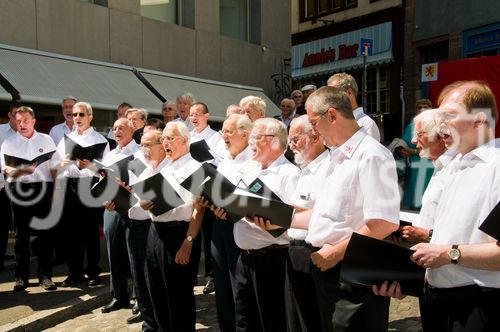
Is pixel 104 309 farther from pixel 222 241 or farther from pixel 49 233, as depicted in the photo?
pixel 222 241

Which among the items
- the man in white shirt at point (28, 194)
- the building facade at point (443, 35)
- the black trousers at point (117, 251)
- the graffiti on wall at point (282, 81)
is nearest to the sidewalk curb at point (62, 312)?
the black trousers at point (117, 251)

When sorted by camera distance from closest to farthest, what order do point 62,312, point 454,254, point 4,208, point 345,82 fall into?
point 454,254 → point 345,82 → point 62,312 → point 4,208

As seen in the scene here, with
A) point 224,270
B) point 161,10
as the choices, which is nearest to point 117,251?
point 224,270

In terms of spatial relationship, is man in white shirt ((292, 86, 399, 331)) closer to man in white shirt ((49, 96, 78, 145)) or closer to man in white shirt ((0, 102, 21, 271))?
man in white shirt ((49, 96, 78, 145))

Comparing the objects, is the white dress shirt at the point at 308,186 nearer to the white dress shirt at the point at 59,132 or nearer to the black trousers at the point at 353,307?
the black trousers at the point at 353,307

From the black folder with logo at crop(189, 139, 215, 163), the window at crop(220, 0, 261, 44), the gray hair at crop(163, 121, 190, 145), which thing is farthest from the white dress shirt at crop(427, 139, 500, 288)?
the window at crop(220, 0, 261, 44)

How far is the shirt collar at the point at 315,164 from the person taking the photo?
11.7 ft

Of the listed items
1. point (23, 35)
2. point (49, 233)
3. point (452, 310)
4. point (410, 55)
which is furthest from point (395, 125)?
point (452, 310)

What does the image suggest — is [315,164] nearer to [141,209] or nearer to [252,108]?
[141,209]

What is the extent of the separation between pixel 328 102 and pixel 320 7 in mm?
23590

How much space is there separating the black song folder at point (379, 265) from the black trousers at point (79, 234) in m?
4.60

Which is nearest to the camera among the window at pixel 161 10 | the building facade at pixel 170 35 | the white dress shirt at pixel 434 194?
the white dress shirt at pixel 434 194

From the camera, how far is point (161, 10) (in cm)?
1266

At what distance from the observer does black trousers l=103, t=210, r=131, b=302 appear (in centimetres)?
570
